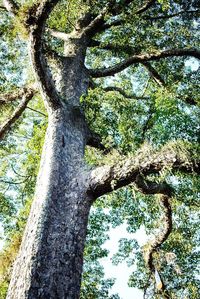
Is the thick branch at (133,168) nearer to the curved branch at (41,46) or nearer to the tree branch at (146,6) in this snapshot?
the curved branch at (41,46)

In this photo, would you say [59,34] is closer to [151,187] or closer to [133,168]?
[151,187]

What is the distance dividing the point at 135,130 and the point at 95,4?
4.46m

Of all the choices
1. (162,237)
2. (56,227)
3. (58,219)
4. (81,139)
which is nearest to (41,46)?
(81,139)

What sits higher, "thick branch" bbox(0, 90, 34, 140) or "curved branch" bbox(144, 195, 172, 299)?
"thick branch" bbox(0, 90, 34, 140)

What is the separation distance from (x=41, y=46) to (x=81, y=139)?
6.46ft

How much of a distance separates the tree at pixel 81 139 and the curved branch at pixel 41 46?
0.6 inches

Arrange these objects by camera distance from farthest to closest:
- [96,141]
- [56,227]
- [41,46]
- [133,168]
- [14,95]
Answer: [14,95] → [96,141] → [41,46] → [133,168] → [56,227]

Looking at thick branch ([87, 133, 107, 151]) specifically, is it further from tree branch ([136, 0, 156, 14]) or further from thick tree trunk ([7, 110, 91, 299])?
tree branch ([136, 0, 156, 14])

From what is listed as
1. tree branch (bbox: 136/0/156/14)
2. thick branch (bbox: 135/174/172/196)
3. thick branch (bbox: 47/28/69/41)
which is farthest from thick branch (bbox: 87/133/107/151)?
tree branch (bbox: 136/0/156/14)

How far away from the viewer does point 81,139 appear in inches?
260

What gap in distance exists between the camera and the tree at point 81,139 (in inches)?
173

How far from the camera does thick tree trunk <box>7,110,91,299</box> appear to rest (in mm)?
4020

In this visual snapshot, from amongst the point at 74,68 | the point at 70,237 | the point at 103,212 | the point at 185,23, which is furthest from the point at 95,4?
the point at 70,237

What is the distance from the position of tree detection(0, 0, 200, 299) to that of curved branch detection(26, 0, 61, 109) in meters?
0.02
